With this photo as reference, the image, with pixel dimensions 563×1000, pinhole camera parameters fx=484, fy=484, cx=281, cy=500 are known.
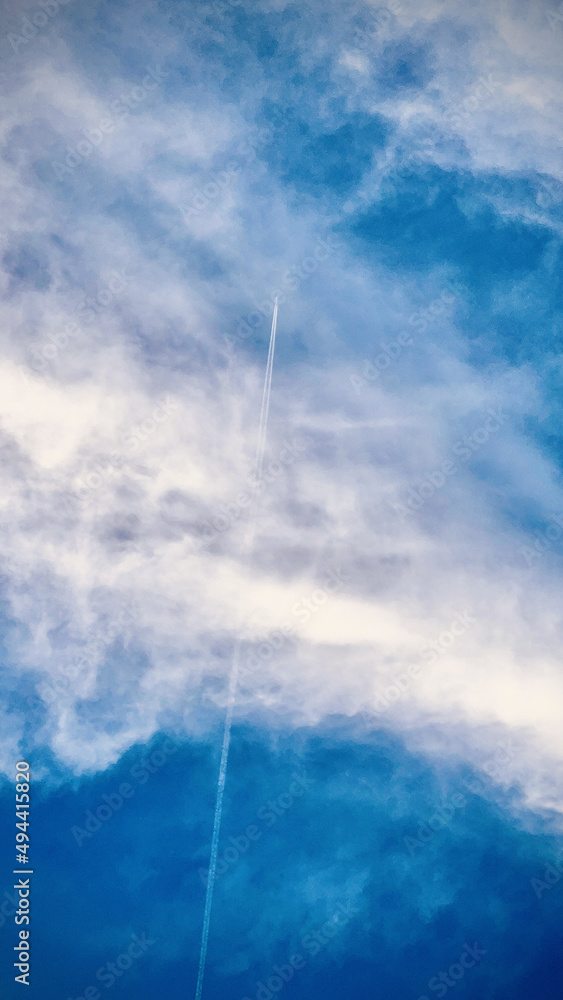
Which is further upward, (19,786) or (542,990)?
(19,786)

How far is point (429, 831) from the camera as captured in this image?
4047cm

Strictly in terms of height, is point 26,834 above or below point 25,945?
above

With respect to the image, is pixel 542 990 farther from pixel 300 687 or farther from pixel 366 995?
pixel 300 687

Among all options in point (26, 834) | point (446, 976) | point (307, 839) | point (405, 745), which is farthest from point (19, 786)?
point (446, 976)

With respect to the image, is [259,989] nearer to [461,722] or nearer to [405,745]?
[405,745]

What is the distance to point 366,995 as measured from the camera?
44062 millimetres

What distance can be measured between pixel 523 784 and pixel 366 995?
26.3 m

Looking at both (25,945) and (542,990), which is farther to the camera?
(542,990)

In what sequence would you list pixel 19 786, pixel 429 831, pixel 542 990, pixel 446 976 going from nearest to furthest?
1. pixel 19 786
2. pixel 429 831
3. pixel 446 976
4. pixel 542 990

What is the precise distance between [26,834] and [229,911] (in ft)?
63.4

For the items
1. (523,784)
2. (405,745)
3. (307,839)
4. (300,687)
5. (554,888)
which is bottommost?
(554,888)

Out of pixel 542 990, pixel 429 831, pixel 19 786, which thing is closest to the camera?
pixel 19 786

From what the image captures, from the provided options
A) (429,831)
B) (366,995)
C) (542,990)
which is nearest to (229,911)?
(366,995)

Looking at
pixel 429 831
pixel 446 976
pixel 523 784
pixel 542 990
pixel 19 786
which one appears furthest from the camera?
pixel 542 990
